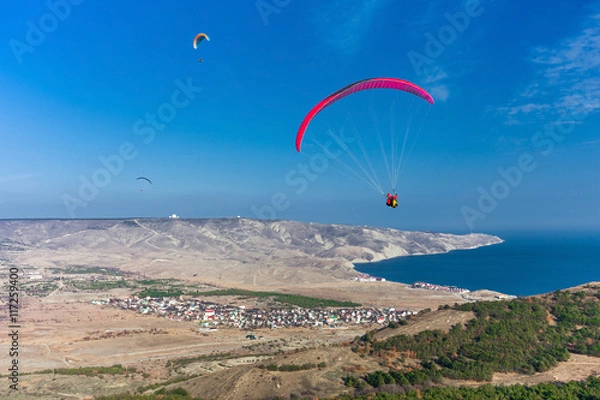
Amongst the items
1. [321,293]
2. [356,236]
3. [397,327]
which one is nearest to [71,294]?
[321,293]

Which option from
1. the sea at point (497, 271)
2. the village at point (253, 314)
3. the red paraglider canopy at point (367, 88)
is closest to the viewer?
the red paraglider canopy at point (367, 88)

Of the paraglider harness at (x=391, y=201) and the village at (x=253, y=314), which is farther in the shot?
the village at (x=253, y=314)

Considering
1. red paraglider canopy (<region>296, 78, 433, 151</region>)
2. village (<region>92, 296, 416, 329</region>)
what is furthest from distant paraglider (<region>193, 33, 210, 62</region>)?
village (<region>92, 296, 416, 329</region>)

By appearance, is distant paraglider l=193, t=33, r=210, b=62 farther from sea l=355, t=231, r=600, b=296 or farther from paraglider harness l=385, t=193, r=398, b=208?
sea l=355, t=231, r=600, b=296

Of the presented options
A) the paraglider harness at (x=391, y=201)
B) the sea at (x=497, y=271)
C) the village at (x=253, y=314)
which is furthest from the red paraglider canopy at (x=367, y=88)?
the sea at (x=497, y=271)

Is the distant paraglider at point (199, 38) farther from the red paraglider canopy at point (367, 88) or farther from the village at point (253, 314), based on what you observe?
the village at point (253, 314)

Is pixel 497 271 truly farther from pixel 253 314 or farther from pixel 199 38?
pixel 199 38
